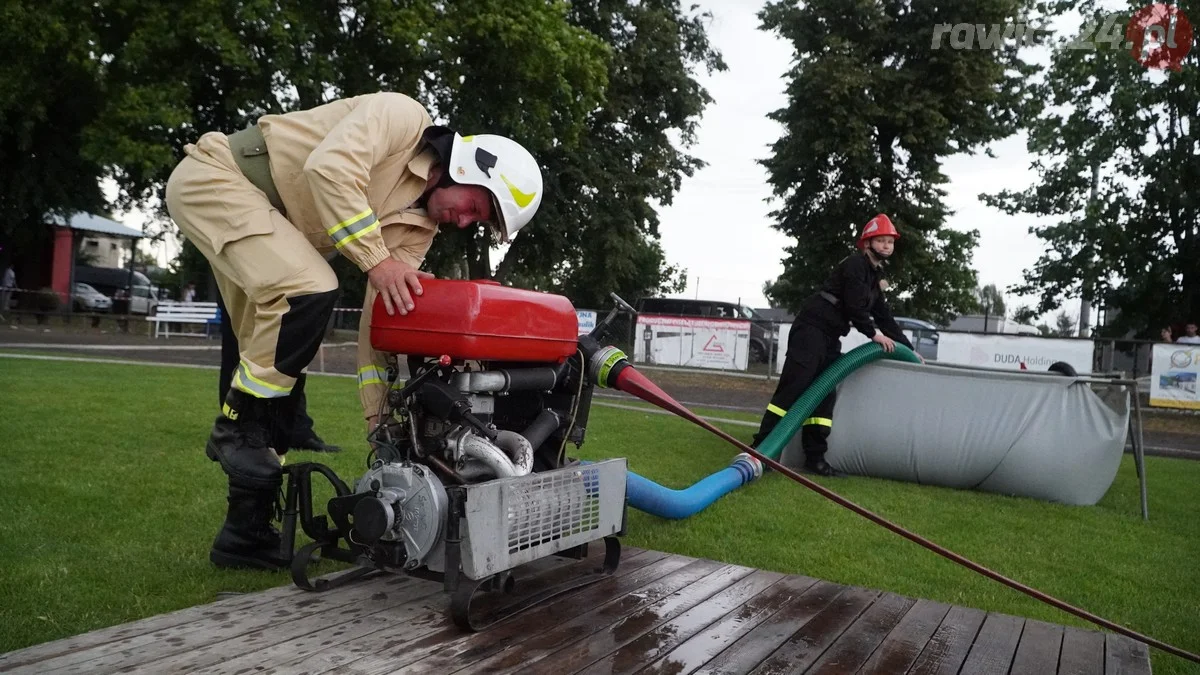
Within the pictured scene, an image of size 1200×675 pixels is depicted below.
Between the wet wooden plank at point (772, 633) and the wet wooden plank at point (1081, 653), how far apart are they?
29.4 inches

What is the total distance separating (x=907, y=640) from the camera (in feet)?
9.66

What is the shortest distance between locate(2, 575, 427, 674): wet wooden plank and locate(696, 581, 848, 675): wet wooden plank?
109 cm

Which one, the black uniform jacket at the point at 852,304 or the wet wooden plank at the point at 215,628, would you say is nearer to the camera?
the wet wooden plank at the point at 215,628

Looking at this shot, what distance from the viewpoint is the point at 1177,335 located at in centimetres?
2011

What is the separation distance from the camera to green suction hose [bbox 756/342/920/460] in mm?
6297

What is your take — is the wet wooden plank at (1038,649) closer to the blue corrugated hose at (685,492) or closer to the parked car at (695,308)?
the blue corrugated hose at (685,492)

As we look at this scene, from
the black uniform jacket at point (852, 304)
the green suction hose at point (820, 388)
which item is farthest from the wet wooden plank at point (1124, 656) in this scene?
the black uniform jacket at point (852, 304)

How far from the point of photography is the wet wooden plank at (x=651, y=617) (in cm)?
254

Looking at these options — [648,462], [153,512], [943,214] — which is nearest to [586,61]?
[943,214]

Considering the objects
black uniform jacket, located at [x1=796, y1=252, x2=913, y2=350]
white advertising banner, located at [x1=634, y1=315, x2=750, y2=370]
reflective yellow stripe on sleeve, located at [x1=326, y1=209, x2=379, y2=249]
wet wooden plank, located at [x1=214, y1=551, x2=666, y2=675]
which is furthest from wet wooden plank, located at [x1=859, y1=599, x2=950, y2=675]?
white advertising banner, located at [x1=634, y1=315, x2=750, y2=370]

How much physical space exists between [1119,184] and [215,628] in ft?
79.5

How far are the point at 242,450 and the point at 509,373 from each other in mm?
968

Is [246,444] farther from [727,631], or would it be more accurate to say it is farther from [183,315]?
[183,315]

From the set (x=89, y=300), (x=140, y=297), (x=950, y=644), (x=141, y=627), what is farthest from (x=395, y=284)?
(x=140, y=297)
